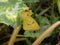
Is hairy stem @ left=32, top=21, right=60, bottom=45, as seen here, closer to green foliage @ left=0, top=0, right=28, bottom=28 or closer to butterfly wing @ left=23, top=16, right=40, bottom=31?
butterfly wing @ left=23, top=16, right=40, bottom=31

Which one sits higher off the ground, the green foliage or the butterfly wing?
the green foliage

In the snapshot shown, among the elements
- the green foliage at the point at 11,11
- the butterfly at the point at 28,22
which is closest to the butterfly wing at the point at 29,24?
the butterfly at the point at 28,22

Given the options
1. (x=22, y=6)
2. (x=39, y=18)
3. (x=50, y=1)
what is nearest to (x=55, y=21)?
(x=39, y=18)

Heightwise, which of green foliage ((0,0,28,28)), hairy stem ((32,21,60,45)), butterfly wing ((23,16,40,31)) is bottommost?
hairy stem ((32,21,60,45))

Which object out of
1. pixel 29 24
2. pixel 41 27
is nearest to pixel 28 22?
pixel 29 24

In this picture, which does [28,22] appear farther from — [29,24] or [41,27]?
[41,27]

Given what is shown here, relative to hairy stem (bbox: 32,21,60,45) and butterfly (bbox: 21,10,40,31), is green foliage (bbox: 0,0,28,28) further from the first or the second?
hairy stem (bbox: 32,21,60,45)

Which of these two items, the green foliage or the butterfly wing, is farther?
the butterfly wing

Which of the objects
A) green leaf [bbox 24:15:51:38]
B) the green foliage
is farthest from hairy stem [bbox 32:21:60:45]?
the green foliage

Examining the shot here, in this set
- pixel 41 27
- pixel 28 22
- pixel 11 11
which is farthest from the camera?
pixel 41 27

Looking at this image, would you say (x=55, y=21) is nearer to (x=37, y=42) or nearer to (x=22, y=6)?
(x=37, y=42)

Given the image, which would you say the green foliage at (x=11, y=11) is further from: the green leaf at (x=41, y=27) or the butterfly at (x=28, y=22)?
the green leaf at (x=41, y=27)

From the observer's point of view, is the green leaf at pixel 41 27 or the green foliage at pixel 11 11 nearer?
the green foliage at pixel 11 11
